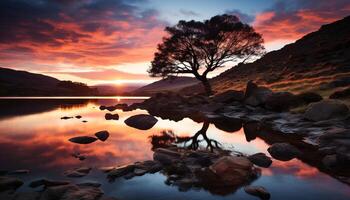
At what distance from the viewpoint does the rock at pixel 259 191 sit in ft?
25.3

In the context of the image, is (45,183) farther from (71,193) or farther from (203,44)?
(203,44)

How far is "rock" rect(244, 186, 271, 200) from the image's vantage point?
7720 mm

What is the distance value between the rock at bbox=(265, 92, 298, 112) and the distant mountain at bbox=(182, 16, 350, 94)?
25.0ft

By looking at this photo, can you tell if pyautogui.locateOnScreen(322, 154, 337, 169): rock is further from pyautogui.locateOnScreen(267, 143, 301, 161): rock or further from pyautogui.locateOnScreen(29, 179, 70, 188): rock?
pyautogui.locateOnScreen(29, 179, 70, 188): rock

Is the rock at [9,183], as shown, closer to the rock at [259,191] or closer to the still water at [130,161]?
the still water at [130,161]

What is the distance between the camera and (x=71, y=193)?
7301 millimetres

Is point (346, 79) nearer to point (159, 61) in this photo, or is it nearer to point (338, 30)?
point (159, 61)

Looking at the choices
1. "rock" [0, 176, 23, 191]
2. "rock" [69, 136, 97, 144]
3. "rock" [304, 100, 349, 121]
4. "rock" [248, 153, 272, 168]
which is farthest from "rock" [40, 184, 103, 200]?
"rock" [304, 100, 349, 121]

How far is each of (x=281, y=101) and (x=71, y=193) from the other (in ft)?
73.8

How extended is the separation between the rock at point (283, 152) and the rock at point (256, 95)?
15.4 m

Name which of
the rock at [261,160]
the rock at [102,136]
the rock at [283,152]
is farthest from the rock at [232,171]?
the rock at [102,136]

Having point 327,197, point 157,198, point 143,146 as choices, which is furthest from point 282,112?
point 157,198

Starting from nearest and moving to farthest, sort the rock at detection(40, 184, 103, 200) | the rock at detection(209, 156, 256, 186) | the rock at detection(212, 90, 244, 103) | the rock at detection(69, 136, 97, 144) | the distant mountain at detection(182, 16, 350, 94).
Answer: the rock at detection(40, 184, 103, 200)
the rock at detection(209, 156, 256, 186)
the rock at detection(69, 136, 97, 144)
the rock at detection(212, 90, 244, 103)
the distant mountain at detection(182, 16, 350, 94)

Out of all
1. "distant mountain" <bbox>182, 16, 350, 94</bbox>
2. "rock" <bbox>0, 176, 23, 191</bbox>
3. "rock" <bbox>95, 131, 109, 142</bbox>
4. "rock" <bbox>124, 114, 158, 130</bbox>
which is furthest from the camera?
"distant mountain" <bbox>182, 16, 350, 94</bbox>
